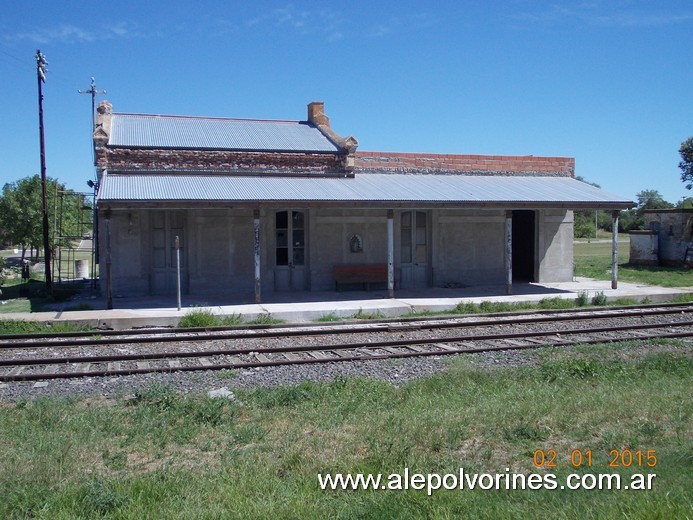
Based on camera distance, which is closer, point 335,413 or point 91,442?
point 91,442

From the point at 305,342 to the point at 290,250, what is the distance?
817cm

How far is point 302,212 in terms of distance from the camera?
20359 millimetres

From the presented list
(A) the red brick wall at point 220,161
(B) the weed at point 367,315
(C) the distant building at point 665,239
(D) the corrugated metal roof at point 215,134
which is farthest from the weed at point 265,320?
(C) the distant building at point 665,239

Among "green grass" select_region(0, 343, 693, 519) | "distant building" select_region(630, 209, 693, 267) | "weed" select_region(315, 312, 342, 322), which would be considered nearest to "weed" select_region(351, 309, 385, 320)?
"weed" select_region(315, 312, 342, 322)

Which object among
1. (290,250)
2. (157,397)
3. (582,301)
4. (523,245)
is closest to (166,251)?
(290,250)

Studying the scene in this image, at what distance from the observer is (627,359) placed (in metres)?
10.5

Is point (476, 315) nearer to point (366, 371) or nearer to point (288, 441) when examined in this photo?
point (366, 371)

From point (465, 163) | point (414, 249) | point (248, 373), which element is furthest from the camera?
point (465, 163)

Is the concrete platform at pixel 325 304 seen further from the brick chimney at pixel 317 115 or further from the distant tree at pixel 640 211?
the distant tree at pixel 640 211

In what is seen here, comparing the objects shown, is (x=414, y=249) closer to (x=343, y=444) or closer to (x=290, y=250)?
(x=290, y=250)

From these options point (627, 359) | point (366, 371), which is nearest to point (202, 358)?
point (366, 371)

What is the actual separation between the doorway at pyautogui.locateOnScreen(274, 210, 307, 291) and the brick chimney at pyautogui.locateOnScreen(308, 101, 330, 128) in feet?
Answer: 18.4

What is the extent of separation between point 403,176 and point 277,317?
8815 millimetres

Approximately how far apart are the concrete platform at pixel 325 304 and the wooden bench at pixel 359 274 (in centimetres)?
65
